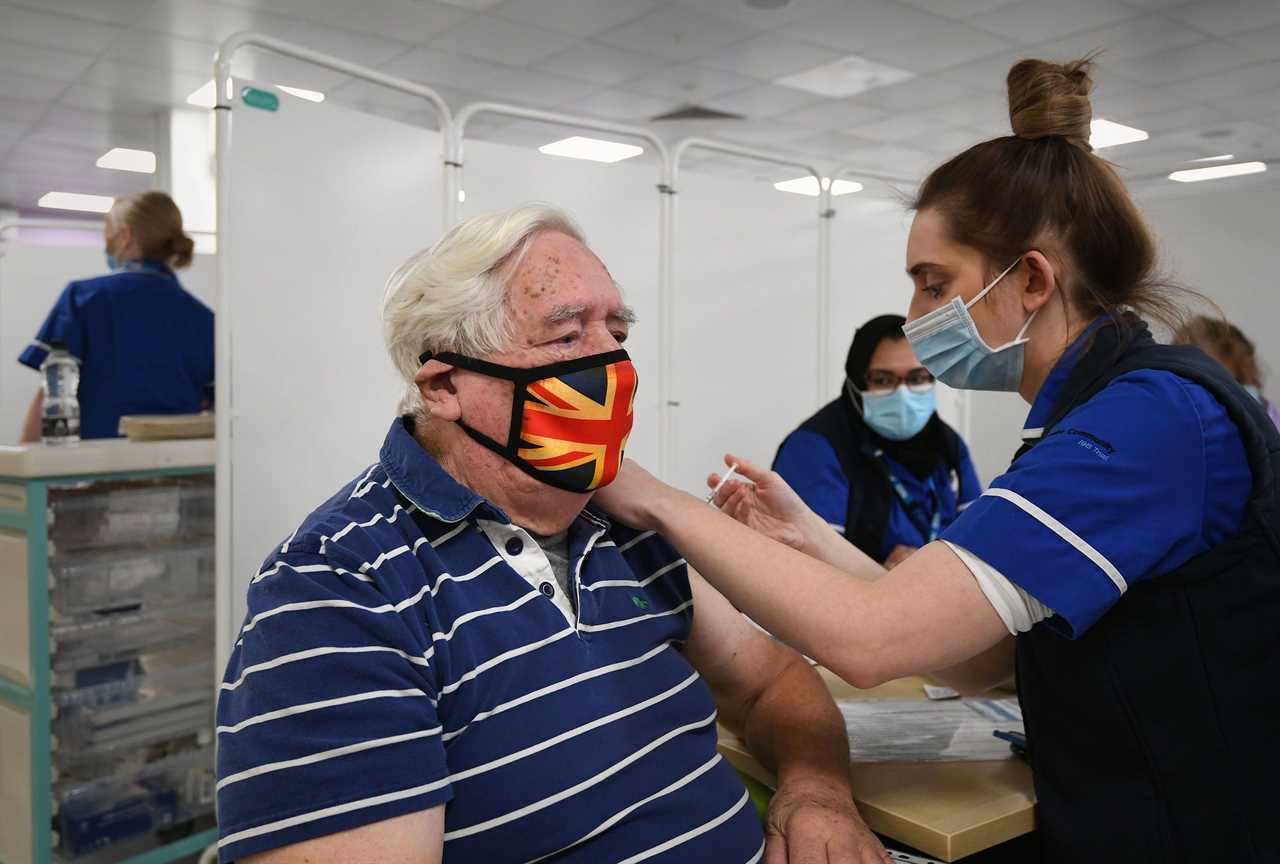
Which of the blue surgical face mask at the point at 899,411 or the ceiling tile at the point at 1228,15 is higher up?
the ceiling tile at the point at 1228,15

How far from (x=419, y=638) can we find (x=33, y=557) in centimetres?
184

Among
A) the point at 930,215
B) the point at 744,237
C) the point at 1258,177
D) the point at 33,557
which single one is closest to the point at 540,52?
the point at 744,237

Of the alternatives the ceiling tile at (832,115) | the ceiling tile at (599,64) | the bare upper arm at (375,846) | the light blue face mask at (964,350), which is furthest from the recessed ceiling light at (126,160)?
the bare upper arm at (375,846)

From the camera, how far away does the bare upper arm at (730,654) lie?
152 cm

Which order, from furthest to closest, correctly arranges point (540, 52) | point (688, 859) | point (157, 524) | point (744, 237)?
1. point (540, 52)
2. point (744, 237)
3. point (157, 524)
4. point (688, 859)

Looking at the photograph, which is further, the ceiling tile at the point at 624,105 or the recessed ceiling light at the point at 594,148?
the recessed ceiling light at the point at 594,148

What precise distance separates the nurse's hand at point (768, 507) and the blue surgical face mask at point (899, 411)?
131cm

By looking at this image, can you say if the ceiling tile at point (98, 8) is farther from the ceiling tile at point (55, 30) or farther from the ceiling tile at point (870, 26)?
the ceiling tile at point (870, 26)

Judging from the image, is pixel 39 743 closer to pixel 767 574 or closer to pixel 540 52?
pixel 767 574

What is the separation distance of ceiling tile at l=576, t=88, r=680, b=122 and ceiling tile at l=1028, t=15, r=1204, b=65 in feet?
8.45

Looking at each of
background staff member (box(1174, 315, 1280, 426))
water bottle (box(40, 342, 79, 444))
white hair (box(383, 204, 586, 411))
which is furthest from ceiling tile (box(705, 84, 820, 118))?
white hair (box(383, 204, 586, 411))

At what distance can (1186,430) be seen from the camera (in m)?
1.12

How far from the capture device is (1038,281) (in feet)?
4.49

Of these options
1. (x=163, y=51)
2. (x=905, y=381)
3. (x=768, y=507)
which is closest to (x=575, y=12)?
(x=163, y=51)
